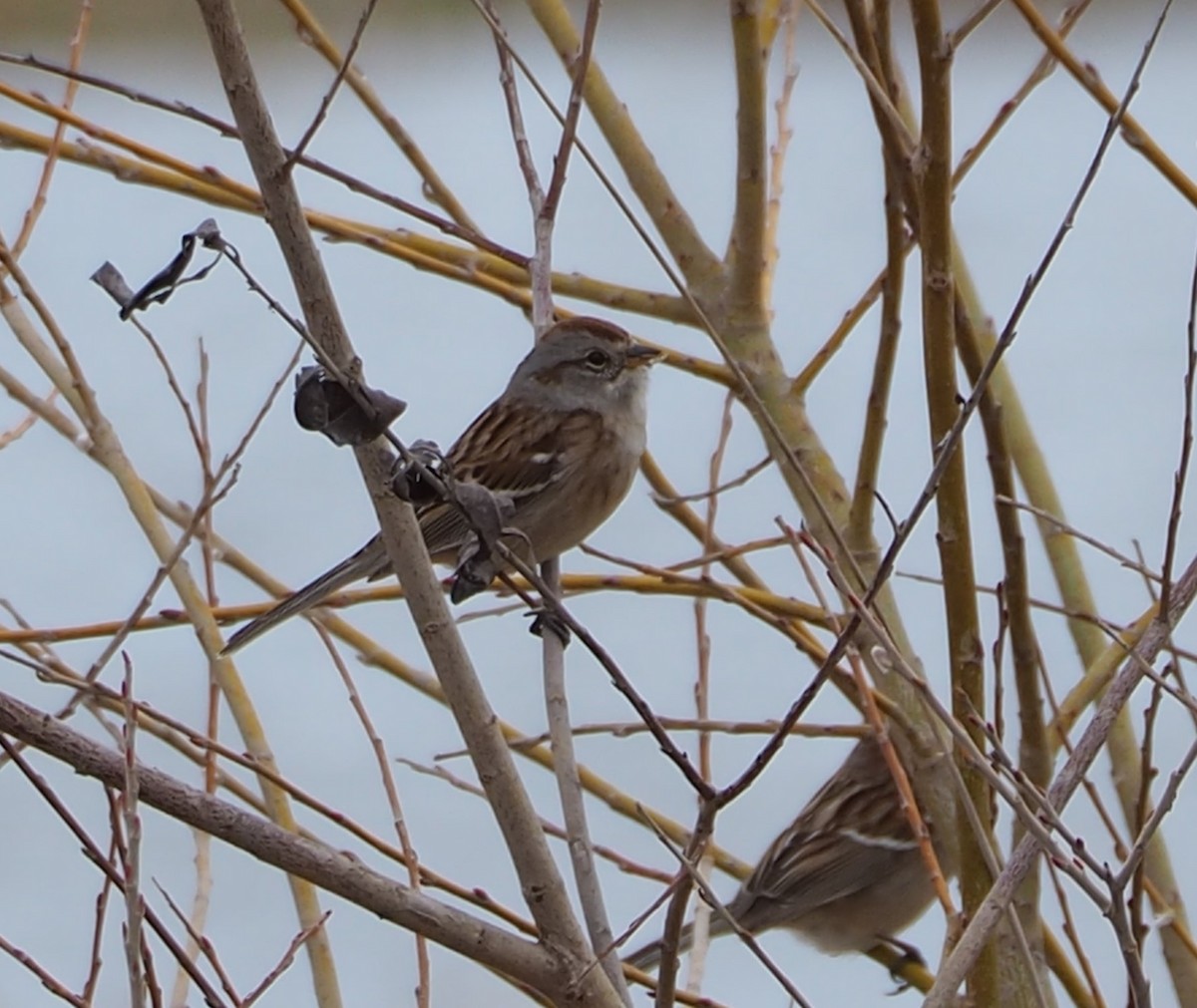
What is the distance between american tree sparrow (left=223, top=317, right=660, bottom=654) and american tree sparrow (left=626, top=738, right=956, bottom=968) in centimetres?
71

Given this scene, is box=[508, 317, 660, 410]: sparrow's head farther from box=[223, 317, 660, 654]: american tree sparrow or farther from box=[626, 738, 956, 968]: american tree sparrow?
box=[626, 738, 956, 968]: american tree sparrow

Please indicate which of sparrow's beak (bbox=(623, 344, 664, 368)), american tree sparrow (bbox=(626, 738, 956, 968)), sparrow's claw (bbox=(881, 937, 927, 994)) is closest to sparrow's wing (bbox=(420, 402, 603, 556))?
sparrow's beak (bbox=(623, 344, 664, 368))

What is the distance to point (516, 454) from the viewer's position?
353 cm

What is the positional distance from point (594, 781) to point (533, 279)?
0.65 meters

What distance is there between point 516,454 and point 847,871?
105 centimetres

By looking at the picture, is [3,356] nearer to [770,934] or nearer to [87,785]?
[87,785]

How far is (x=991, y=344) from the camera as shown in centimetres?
231

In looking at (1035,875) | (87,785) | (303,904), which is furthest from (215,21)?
(87,785)

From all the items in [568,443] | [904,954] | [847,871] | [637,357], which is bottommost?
[904,954]

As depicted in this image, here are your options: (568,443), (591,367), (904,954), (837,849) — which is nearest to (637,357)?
(591,367)

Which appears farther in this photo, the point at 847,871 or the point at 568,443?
the point at 568,443

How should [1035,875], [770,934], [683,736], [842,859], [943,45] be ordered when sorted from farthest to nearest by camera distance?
[683,736] → [770,934] → [842,859] → [1035,875] → [943,45]

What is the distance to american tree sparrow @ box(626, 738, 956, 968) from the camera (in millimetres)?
3234

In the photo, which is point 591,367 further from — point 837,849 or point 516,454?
point 837,849
